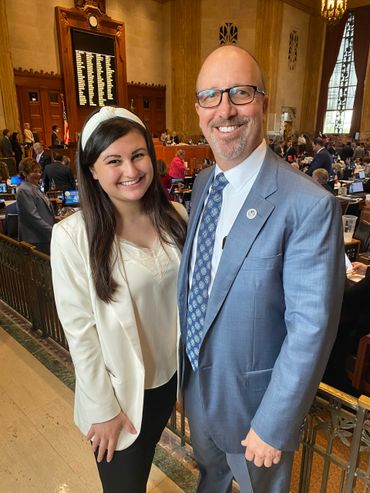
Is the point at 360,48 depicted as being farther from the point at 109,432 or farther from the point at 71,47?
the point at 109,432

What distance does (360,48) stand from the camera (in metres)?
16.2

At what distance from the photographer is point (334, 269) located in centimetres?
90

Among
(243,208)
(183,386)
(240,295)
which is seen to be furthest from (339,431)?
(243,208)

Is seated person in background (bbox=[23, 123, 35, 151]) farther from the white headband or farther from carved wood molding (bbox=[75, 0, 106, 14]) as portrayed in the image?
the white headband

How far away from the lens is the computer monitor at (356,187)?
6.84 metres

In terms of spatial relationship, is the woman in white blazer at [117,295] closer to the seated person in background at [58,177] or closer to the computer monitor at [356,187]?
the seated person in background at [58,177]

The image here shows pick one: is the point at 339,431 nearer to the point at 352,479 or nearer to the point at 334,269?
the point at 352,479

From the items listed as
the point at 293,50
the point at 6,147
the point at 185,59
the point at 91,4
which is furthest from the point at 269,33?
the point at 6,147

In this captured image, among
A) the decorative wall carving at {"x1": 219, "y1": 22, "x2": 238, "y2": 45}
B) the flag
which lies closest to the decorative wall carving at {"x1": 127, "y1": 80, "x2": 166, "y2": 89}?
the decorative wall carving at {"x1": 219, "y1": 22, "x2": 238, "y2": 45}

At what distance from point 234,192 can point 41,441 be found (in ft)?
A: 6.29

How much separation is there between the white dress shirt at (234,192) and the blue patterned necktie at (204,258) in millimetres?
16

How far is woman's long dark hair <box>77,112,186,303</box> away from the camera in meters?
1.17

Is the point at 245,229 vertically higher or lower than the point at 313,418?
higher

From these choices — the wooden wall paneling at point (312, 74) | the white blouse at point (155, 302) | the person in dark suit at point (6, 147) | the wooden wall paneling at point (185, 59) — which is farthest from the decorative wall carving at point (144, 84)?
the white blouse at point (155, 302)
